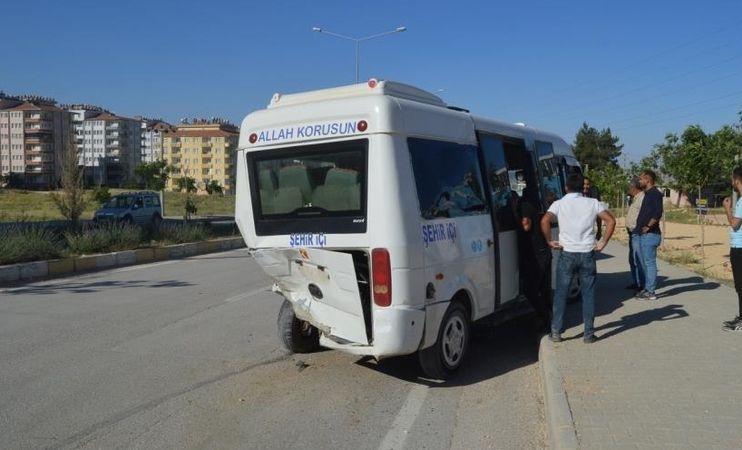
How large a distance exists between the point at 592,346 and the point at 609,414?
218 cm

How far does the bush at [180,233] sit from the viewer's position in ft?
67.9

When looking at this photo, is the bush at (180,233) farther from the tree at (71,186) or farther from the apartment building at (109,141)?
the apartment building at (109,141)

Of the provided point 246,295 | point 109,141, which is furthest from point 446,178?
point 109,141

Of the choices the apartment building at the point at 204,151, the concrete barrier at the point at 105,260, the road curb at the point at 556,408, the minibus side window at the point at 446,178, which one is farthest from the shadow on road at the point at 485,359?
the apartment building at the point at 204,151

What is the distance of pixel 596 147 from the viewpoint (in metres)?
83.9

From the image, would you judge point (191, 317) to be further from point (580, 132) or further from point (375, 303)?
point (580, 132)

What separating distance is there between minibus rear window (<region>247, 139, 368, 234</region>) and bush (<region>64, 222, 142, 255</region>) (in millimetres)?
11818

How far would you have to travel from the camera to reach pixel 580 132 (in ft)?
285

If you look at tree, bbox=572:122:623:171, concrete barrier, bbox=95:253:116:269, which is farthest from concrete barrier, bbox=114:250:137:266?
tree, bbox=572:122:623:171

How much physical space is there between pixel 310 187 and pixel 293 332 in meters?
1.87

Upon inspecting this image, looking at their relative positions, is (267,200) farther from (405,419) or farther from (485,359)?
(485,359)

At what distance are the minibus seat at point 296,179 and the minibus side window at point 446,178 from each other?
106 centimetres

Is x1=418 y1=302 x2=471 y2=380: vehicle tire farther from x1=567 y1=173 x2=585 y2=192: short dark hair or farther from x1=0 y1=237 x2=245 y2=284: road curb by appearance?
x1=0 y1=237 x2=245 y2=284: road curb

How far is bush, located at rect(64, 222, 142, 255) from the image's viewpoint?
16.6 metres
